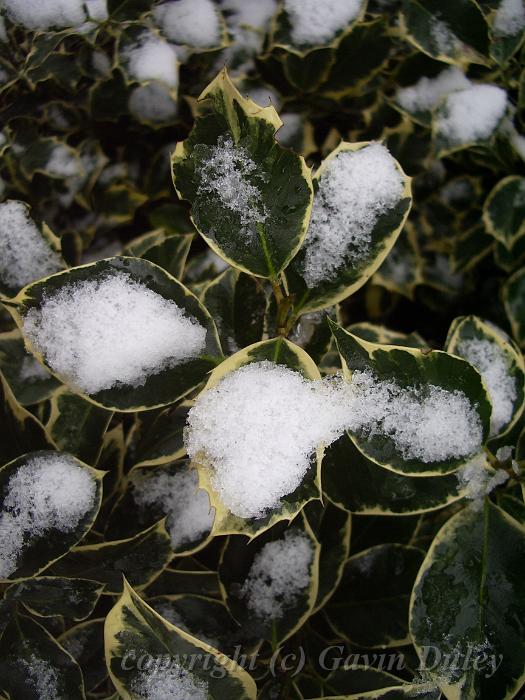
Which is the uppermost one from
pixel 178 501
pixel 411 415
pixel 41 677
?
pixel 411 415

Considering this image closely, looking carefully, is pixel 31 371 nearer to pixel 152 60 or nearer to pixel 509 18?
pixel 152 60

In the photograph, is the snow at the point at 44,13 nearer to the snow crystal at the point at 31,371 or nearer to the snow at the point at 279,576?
the snow crystal at the point at 31,371

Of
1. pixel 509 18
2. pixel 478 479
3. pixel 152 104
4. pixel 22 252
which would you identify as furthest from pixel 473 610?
pixel 152 104

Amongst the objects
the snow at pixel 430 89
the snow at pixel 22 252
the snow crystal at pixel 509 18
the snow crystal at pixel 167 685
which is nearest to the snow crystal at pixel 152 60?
the snow at pixel 22 252

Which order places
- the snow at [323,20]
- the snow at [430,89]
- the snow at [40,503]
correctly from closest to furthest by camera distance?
the snow at [40,503]
the snow at [323,20]
the snow at [430,89]

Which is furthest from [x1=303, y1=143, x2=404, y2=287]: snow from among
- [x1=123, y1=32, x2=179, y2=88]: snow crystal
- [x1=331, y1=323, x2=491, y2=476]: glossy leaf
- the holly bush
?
[x1=123, y1=32, x2=179, y2=88]: snow crystal

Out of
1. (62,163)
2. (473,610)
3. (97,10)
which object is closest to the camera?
(473,610)
